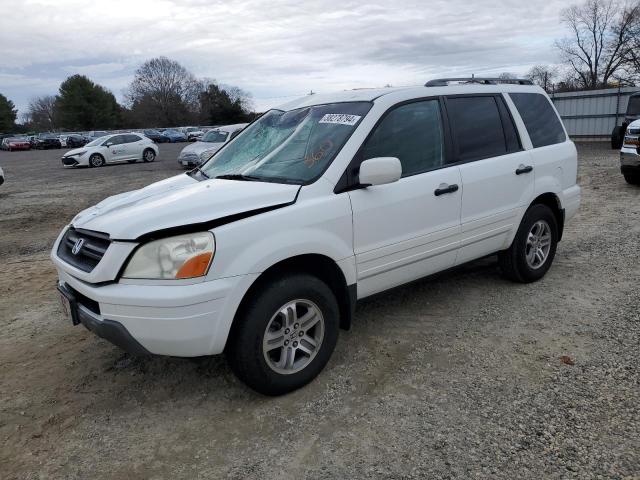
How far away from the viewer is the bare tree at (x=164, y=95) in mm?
83812

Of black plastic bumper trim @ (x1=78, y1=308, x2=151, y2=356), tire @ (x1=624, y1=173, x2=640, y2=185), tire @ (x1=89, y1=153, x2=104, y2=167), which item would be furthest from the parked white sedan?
black plastic bumper trim @ (x1=78, y1=308, x2=151, y2=356)

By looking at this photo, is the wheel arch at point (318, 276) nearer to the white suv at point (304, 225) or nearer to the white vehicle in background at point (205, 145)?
the white suv at point (304, 225)

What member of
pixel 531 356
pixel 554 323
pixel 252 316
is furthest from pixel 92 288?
pixel 554 323

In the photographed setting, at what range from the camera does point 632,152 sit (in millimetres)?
9547

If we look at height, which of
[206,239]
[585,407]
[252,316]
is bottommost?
[585,407]

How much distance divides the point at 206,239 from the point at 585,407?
2.35 meters

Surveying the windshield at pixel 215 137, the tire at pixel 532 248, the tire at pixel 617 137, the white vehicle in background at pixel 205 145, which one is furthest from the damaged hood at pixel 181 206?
the tire at pixel 617 137

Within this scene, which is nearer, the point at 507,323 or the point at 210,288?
the point at 210,288

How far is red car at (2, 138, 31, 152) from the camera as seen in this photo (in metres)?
47.2

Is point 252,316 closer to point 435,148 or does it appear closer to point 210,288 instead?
point 210,288

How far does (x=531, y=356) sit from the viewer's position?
3.53 meters

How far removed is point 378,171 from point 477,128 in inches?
59.1

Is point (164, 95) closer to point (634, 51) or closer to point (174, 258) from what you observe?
point (634, 51)

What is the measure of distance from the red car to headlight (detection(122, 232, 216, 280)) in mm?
52915
